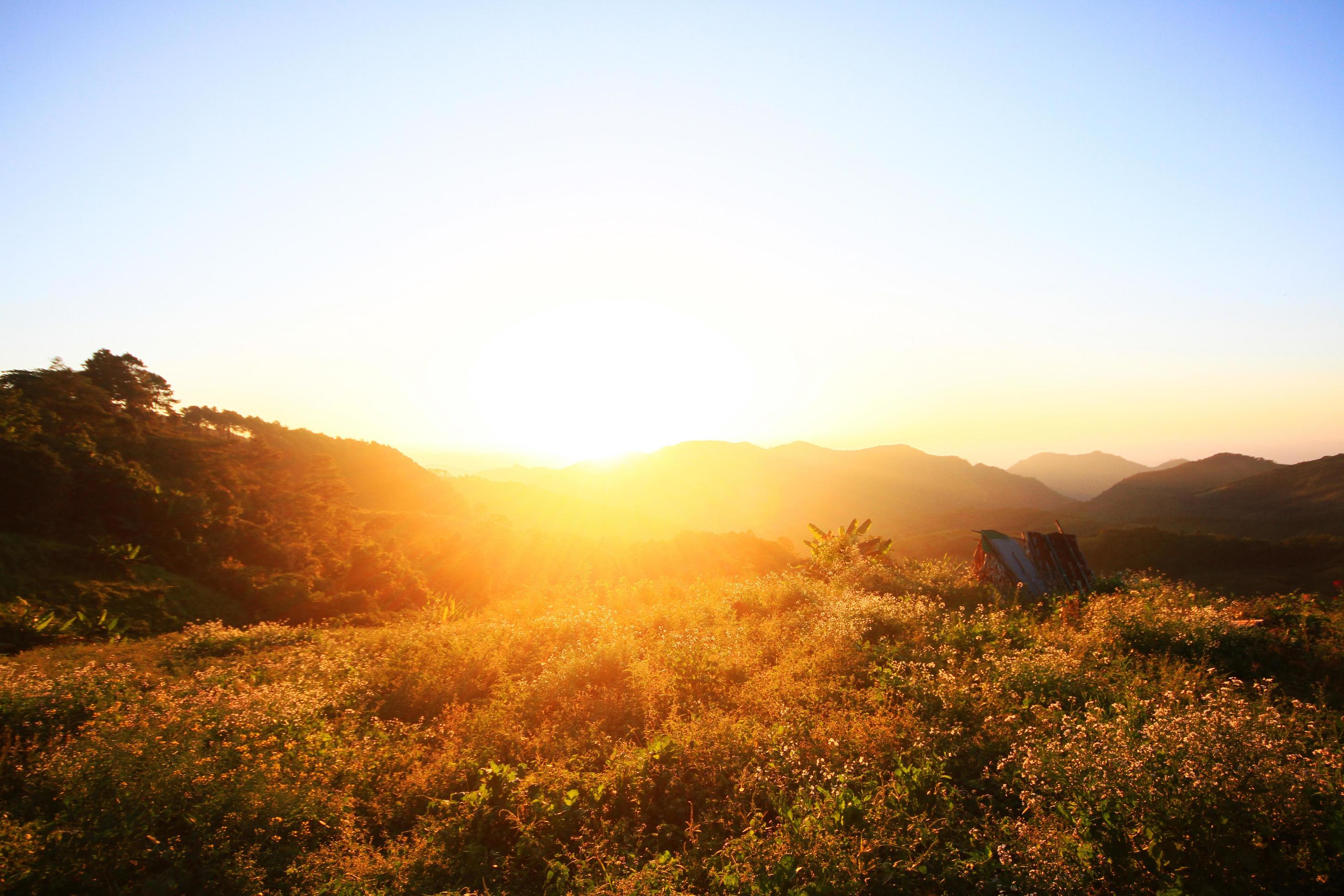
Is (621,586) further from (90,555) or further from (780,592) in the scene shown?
(90,555)

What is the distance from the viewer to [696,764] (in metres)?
5.22

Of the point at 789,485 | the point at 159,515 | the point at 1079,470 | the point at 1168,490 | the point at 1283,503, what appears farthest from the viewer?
the point at 1079,470

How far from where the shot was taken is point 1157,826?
3623mm

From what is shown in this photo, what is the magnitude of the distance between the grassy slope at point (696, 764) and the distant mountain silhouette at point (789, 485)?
49.1m

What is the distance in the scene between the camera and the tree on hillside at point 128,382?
52.5ft

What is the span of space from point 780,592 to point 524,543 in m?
11.5

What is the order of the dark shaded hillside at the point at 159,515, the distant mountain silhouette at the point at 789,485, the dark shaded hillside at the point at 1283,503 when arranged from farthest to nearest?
1. the distant mountain silhouette at the point at 789,485
2. the dark shaded hillside at the point at 1283,503
3. the dark shaded hillside at the point at 159,515

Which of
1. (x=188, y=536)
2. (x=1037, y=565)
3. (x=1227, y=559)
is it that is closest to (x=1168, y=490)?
(x=1227, y=559)

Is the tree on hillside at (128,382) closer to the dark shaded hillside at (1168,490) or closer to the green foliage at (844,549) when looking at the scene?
the green foliage at (844,549)

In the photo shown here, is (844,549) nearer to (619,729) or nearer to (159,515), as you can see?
(619,729)

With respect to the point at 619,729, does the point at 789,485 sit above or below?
above

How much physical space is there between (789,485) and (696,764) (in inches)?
3104

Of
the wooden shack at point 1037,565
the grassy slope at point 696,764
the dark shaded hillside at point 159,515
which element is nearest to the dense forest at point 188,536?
the dark shaded hillside at point 159,515

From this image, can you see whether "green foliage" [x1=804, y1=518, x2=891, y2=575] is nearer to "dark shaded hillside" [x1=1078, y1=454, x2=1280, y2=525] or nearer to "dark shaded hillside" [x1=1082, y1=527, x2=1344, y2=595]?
"dark shaded hillside" [x1=1082, y1=527, x2=1344, y2=595]
